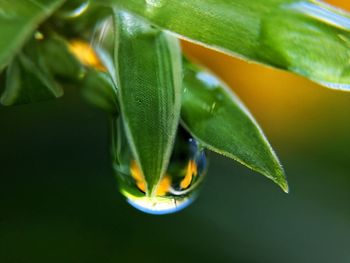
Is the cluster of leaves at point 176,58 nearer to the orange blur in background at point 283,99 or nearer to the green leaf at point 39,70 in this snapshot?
the green leaf at point 39,70

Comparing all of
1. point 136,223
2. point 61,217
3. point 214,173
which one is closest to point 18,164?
point 61,217

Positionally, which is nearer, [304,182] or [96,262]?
[96,262]

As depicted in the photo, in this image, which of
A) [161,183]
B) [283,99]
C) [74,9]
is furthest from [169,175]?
[283,99]

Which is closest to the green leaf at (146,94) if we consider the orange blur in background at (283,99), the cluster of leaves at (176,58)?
the cluster of leaves at (176,58)

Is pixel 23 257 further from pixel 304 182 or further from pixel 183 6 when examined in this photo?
pixel 183 6

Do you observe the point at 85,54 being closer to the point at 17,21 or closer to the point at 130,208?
the point at 17,21

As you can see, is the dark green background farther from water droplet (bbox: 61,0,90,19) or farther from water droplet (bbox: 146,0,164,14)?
water droplet (bbox: 146,0,164,14)

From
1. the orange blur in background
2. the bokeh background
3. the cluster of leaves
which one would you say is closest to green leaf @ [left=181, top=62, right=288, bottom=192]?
the cluster of leaves
